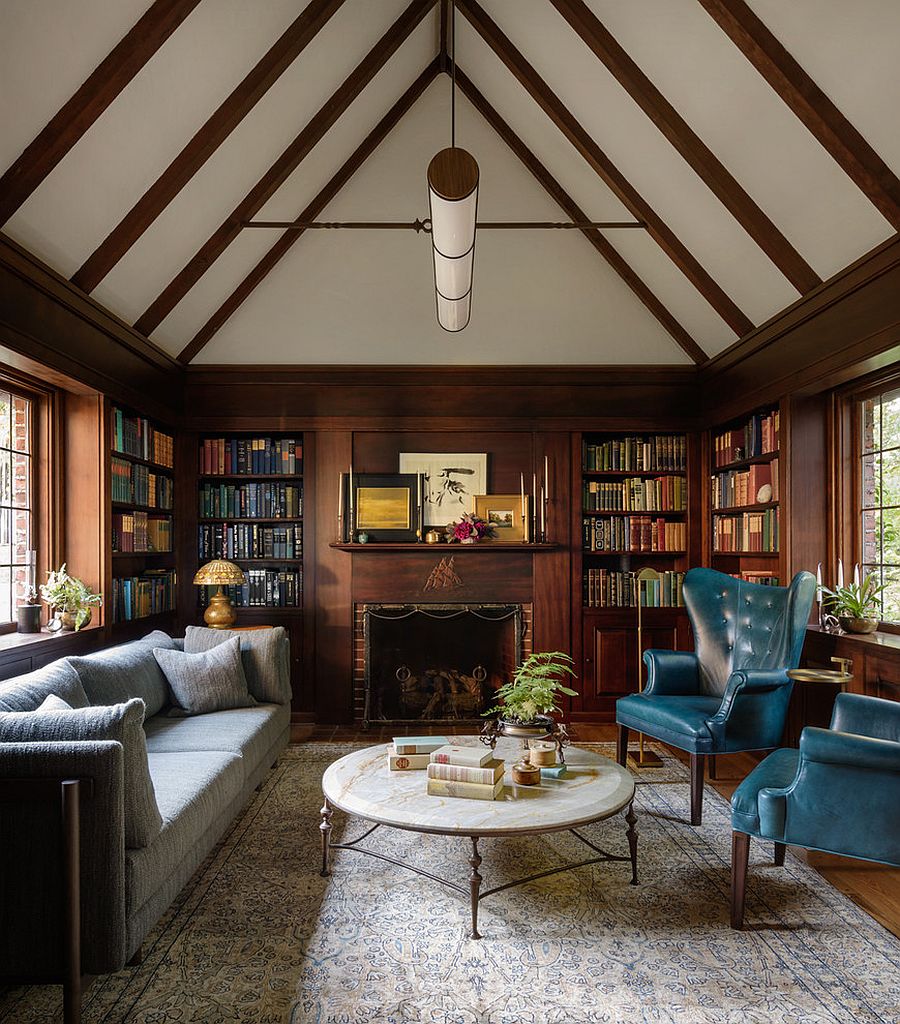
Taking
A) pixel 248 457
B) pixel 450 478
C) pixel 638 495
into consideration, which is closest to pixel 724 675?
pixel 638 495

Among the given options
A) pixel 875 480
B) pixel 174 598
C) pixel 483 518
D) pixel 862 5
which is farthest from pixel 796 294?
pixel 174 598

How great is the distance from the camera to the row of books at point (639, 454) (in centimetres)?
545

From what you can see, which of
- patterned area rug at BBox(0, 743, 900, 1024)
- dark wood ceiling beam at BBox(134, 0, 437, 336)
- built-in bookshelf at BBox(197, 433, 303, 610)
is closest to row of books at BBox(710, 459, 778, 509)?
patterned area rug at BBox(0, 743, 900, 1024)

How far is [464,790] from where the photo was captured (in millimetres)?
2650

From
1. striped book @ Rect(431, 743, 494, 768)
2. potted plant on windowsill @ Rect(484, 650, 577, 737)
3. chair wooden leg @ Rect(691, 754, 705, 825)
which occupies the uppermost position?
potted plant on windowsill @ Rect(484, 650, 577, 737)

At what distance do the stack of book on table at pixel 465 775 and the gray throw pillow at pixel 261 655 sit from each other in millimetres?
1595

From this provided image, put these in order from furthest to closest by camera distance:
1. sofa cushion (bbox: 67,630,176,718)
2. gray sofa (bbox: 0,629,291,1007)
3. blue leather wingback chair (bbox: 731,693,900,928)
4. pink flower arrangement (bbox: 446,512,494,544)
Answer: pink flower arrangement (bbox: 446,512,494,544) → sofa cushion (bbox: 67,630,176,718) → blue leather wingback chair (bbox: 731,693,900,928) → gray sofa (bbox: 0,629,291,1007)

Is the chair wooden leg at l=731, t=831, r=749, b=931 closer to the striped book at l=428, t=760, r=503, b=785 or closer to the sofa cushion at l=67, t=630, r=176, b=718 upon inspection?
the striped book at l=428, t=760, r=503, b=785

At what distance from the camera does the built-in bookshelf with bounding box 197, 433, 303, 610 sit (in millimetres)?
5371

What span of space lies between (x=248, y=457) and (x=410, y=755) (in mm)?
3084

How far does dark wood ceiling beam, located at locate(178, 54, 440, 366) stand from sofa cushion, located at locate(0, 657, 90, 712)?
2.82 meters

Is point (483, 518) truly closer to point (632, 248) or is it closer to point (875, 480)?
point (632, 248)

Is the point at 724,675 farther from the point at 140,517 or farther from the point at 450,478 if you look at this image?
the point at 140,517

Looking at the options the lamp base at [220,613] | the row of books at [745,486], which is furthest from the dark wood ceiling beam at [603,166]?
the lamp base at [220,613]
